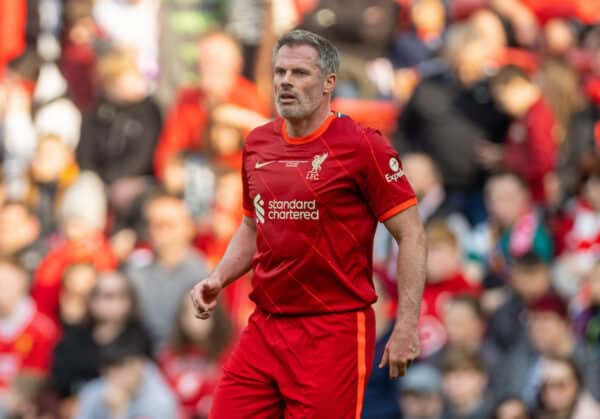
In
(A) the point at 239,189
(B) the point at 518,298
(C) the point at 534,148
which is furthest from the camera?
(C) the point at 534,148

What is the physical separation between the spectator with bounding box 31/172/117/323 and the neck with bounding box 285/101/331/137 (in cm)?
553

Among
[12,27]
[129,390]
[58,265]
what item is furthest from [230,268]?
[12,27]

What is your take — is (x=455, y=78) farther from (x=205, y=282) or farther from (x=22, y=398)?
(x=205, y=282)

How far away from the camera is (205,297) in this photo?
23.5ft

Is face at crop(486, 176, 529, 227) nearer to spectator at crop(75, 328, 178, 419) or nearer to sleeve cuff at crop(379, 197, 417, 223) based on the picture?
spectator at crop(75, 328, 178, 419)

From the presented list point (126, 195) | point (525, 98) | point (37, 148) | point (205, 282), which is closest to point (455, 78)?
point (525, 98)

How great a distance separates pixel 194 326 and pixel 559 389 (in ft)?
8.85

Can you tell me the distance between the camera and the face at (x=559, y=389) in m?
9.70

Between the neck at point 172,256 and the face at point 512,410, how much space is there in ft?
10.1

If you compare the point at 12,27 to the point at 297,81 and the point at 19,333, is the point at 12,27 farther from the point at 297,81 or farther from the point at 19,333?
the point at 297,81

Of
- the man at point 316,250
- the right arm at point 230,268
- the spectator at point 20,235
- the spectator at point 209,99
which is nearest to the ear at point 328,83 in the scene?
the man at point 316,250

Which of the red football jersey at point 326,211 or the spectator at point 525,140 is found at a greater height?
the red football jersey at point 326,211

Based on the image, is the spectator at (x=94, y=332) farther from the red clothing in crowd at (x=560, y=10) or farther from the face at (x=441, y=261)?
the red clothing in crowd at (x=560, y=10)

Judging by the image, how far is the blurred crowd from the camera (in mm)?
10359
